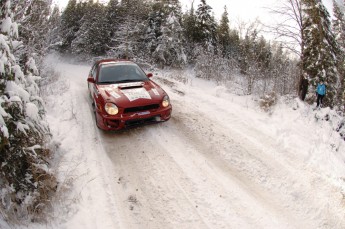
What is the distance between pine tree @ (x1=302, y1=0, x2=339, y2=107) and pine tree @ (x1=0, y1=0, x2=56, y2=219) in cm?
1504

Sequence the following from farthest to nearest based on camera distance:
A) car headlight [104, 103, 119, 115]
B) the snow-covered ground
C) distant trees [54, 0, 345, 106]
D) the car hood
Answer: distant trees [54, 0, 345, 106] < the car hood < car headlight [104, 103, 119, 115] < the snow-covered ground

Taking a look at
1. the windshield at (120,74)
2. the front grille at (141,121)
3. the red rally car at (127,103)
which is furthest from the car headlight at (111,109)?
the windshield at (120,74)

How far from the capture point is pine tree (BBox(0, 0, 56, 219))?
3.38m

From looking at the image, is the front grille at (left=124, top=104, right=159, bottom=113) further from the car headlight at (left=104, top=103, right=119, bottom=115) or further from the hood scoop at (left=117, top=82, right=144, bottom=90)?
the hood scoop at (left=117, top=82, right=144, bottom=90)

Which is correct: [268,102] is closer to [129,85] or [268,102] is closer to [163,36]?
[129,85]

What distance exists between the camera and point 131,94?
249 inches

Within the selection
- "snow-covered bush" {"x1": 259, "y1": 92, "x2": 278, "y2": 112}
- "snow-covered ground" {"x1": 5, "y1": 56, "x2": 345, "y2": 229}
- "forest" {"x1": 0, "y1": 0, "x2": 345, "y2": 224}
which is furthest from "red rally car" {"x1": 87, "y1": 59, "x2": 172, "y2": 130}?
"snow-covered bush" {"x1": 259, "y1": 92, "x2": 278, "y2": 112}

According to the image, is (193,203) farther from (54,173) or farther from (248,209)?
(54,173)

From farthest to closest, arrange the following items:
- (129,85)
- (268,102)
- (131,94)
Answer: (268,102)
(129,85)
(131,94)

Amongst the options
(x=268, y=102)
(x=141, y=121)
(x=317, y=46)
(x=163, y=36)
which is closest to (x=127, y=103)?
(x=141, y=121)

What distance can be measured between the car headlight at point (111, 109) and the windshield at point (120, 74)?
134cm

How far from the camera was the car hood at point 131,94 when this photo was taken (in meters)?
6.10

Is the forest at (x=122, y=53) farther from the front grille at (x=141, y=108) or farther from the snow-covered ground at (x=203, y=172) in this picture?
the front grille at (x=141, y=108)

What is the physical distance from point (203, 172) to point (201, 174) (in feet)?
0.27
